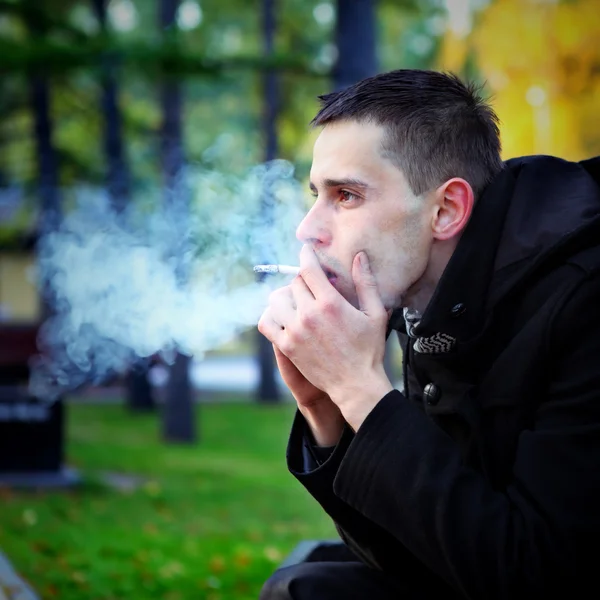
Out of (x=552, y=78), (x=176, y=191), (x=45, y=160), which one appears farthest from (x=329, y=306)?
(x=45, y=160)

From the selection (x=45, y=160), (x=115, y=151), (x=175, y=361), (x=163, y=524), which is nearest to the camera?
(x=163, y=524)

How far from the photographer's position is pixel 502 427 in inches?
86.6

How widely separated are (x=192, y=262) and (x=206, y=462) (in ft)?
28.6

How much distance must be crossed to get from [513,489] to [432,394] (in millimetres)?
425

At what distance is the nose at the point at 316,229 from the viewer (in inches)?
96.7

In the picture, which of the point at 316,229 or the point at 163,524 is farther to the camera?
the point at 163,524

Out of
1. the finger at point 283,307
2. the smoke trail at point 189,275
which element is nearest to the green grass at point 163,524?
the smoke trail at point 189,275

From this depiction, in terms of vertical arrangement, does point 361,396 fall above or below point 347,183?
below

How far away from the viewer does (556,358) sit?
2125 millimetres

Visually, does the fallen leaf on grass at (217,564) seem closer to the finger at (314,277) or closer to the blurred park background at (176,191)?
the blurred park background at (176,191)

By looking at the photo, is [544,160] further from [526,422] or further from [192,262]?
[192,262]

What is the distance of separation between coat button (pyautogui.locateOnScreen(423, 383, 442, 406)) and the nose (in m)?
0.47

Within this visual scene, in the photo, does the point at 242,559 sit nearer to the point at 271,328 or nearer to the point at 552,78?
the point at 271,328

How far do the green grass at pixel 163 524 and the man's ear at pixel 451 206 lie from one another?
4012 mm
